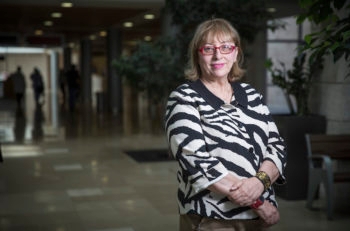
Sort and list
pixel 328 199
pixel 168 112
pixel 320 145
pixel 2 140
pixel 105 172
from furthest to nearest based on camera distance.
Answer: pixel 2 140
pixel 105 172
pixel 320 145
pixel 328 199
pixel 168 112

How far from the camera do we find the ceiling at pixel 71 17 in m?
12.3

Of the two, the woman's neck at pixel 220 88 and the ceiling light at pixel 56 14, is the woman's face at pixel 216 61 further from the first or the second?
the ceiling light at pixel 56 14

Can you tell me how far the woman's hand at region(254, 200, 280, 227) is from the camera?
2.43 meters

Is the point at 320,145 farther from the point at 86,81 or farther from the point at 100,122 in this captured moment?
the point at 86,81

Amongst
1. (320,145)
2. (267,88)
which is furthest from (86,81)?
(320,145)

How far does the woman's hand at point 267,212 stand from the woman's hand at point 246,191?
9cm

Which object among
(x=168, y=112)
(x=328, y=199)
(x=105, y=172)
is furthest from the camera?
(x=105, y=172)

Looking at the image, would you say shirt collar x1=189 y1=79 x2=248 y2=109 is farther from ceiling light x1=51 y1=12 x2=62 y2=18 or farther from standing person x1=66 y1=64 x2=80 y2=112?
standing person x1=66 y1=64 x2=80 y2=112

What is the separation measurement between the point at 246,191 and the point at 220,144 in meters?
0.24

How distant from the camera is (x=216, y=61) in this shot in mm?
2500

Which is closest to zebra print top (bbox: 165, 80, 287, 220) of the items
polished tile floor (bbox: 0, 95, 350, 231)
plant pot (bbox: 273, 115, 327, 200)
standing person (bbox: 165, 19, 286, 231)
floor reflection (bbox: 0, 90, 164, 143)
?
standing person (bbox: 165, 19, 286, 231)

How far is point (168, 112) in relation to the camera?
2.47 metres

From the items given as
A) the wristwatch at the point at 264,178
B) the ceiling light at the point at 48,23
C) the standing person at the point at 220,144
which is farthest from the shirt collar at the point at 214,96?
the ceiling light at the point at 48,23

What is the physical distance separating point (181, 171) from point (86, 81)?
25940 millimetres
